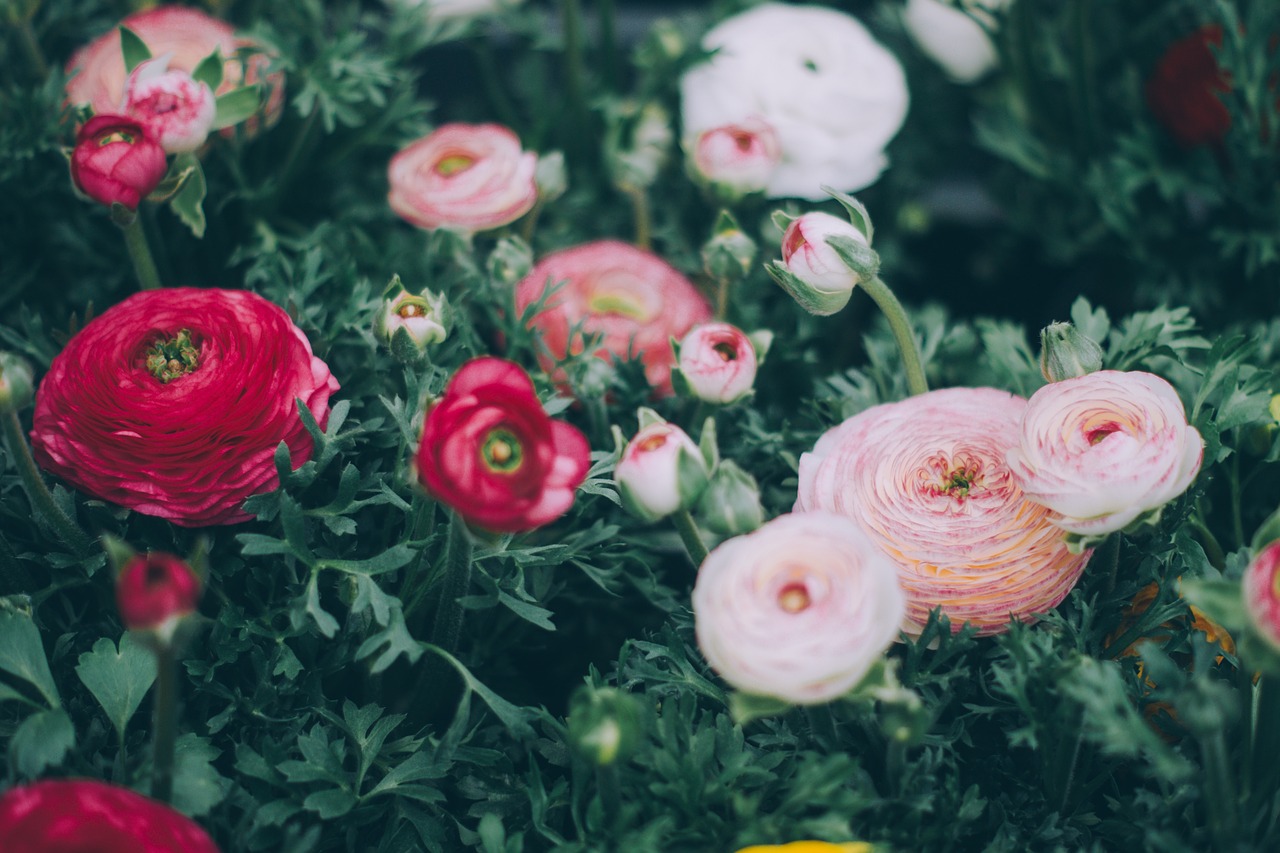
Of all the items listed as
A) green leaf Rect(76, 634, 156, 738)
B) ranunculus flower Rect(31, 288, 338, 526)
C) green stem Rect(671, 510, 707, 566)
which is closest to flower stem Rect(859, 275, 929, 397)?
green stem Rect(671, 510, 707, 566)

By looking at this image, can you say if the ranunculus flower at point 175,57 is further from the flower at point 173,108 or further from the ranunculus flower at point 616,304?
the ranunculus flower at point 616,304

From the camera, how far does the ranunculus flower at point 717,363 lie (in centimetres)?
51

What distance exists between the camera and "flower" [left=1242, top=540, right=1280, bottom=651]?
1.06 ft

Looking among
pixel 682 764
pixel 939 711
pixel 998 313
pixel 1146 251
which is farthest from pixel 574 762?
pixel 998 313

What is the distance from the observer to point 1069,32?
79cm

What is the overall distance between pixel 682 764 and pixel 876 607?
12cm

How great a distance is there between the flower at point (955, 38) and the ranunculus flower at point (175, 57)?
1.63 ft

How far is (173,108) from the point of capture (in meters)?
0.53

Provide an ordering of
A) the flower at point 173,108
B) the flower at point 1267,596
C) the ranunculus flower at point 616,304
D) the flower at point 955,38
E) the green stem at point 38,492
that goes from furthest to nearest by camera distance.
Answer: the flower at point 955,38 < the ranunculus flower at point 616,304 < the flower at point 173,108 < the green stem at point 38,492 < the flower at point 1267,596

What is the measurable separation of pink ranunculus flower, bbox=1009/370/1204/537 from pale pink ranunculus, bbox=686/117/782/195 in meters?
0.27

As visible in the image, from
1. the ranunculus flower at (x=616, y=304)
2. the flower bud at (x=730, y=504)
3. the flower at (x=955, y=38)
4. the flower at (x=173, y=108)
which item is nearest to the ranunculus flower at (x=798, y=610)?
the flower bud at (x=730, y=504)

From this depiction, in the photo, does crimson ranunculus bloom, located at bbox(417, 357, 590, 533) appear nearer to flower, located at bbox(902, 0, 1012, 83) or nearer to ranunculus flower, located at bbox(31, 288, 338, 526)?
ranunculus flower, located at bbox(31, 288, 338, 526)

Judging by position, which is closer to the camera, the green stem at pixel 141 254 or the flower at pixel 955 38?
the green stem at pixel 141 254

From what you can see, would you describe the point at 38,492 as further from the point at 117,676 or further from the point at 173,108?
the point at 173,108
